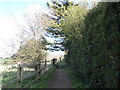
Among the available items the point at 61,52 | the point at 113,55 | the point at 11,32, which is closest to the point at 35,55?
the point at 11,32

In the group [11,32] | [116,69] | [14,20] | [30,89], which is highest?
[14,20]

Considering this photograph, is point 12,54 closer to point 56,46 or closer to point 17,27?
point 17,27

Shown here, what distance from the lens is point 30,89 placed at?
622cm

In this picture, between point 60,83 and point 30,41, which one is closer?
point 60,83

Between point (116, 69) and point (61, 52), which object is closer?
point (116, 69)

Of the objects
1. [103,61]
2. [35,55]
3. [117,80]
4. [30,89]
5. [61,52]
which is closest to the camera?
[117,80]

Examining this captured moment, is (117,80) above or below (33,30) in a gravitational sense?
below

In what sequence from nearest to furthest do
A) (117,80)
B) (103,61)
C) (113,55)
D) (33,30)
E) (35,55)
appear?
(117,80) < (113,55) < (103,61) < (35,55) < (33,30)

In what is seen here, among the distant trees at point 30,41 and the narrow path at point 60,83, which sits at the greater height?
the distant trees at point 30,41

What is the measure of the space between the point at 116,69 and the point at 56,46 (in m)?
23.5

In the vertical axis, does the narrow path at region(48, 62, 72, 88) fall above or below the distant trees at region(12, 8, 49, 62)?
below

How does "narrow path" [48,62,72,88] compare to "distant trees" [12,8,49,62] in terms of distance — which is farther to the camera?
"distant trees" [12,8,49,62]

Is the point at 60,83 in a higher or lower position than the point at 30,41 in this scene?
lower

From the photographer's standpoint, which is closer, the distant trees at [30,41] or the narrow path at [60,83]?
the narrow path at [60,83]
